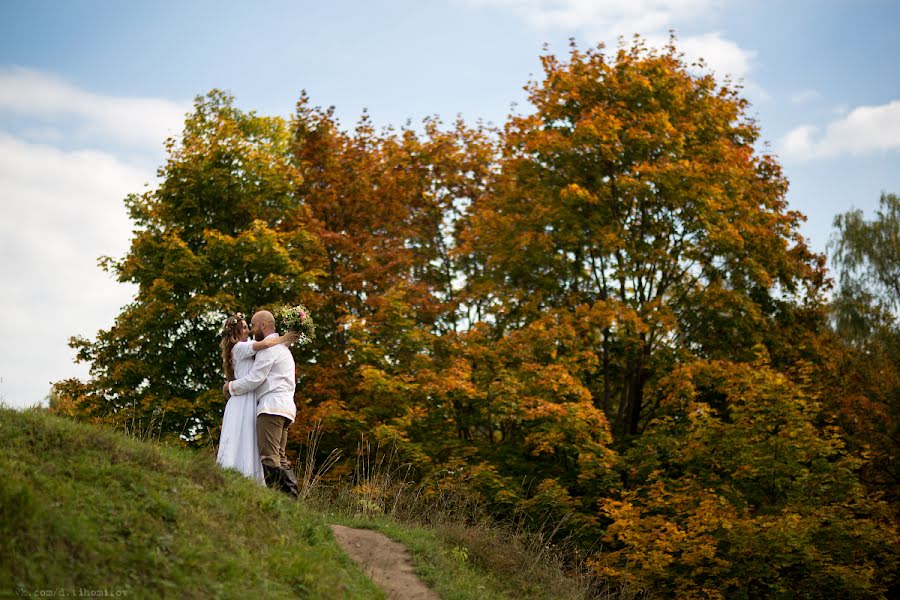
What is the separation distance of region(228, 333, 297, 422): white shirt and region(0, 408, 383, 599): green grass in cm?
92

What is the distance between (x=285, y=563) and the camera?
7.97 metres

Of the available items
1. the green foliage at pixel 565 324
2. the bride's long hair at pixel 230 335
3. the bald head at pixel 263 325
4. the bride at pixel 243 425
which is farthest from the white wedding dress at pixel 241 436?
the green foliage at pixel 565 324

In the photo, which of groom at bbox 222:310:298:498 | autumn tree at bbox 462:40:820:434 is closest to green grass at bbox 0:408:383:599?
groom at bbox 222:310:298:498

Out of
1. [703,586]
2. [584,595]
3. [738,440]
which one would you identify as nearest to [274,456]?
[584,595]

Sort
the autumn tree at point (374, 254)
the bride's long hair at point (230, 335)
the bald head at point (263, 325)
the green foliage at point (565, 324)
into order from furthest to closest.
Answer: the autumn tree at point (374, 254) → the green foliage at point (565, 324) → the bride's long hair at point (230, 335) → the bald head at point (263, 325)

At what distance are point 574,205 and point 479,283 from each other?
3197 mm

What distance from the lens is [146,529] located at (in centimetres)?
728

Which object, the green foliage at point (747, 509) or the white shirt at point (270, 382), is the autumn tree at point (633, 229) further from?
the white shirt at point (270, 382)

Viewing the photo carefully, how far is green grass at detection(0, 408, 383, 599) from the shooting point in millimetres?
6418

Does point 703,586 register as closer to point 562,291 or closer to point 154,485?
point 562,291

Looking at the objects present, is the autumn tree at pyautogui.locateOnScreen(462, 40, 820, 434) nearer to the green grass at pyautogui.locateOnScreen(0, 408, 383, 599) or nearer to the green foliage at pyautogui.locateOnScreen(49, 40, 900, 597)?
the green foliage at pyautogui.locateOnScreen(49, 40, 900, 597)

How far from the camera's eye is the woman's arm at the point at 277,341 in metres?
9.91

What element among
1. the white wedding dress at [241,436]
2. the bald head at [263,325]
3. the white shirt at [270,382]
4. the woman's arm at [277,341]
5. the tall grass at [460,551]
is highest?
the bald head at [263,325]

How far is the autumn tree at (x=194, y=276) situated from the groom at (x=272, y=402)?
9.94 metres
